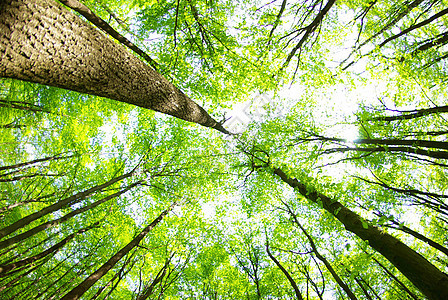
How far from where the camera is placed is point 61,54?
1.60 metres

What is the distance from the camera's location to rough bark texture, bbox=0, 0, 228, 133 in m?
1.30

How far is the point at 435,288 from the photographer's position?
2426mm

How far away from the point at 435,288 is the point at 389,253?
0.63 metres

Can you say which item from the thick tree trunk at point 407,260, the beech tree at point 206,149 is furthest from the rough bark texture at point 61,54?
the thick tree trunk at point 407,260

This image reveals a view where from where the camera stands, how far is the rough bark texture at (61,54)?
51.3 inches

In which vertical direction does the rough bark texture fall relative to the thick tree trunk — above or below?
above

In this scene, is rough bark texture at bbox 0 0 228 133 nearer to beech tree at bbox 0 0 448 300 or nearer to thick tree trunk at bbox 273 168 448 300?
beech tree at bbox 0 0 448 300

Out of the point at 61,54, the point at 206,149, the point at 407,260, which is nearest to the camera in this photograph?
the point at 61,54

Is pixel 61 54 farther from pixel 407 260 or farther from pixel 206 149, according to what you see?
pixel 206 149

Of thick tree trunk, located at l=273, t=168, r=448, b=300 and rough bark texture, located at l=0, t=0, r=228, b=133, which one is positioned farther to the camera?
thick tree trunk, located at l=273, t=168, r=448, b=300

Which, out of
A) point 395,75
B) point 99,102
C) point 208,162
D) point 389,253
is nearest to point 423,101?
point 395,75

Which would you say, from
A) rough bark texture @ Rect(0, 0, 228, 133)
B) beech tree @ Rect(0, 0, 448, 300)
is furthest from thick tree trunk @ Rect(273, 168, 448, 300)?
rough bark texture @ Rect(0, 0, 228, 133)

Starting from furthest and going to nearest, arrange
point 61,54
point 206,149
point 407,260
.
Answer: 1. point 206,149
2. point 407,260
3. point 61,54

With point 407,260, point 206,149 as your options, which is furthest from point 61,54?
point 206,149
